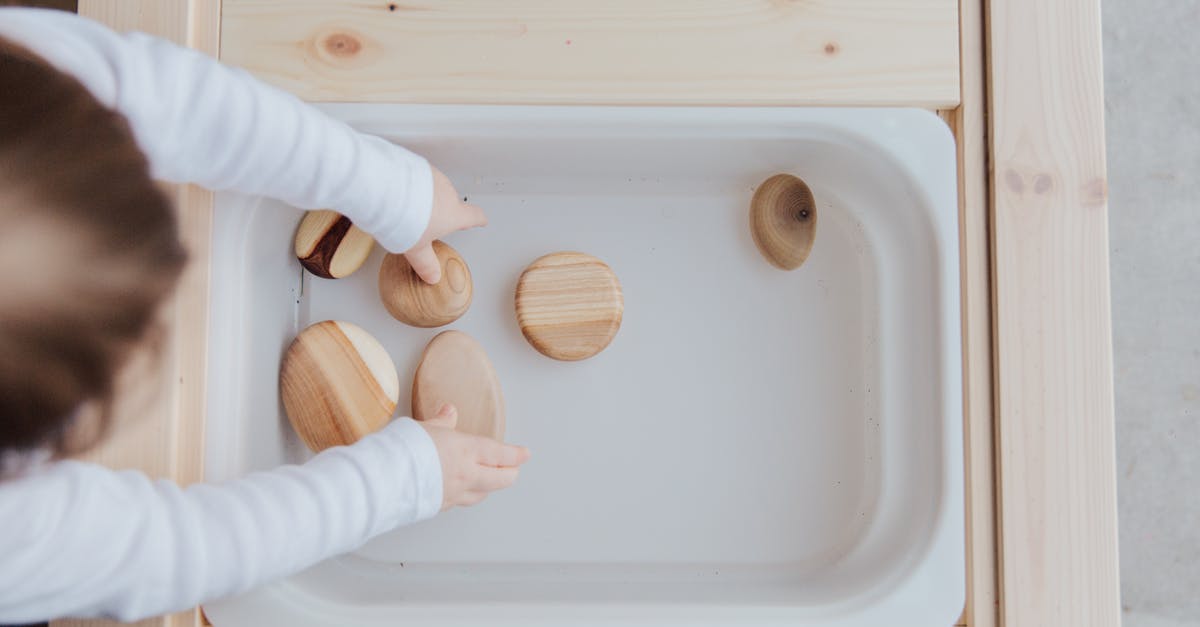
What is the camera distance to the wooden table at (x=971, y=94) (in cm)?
58

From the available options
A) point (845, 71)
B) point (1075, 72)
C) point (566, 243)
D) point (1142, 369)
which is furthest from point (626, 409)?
point (1142, 369)

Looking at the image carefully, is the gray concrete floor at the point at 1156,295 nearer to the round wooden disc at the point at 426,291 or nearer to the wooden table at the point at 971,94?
the wooden table at the point at 971,94

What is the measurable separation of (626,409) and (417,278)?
0.67ft

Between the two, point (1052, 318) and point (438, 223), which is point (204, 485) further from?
point (1052, 318)

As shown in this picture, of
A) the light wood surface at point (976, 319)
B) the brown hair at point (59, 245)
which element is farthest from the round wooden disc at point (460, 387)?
the light wood surface at point (976, 319)

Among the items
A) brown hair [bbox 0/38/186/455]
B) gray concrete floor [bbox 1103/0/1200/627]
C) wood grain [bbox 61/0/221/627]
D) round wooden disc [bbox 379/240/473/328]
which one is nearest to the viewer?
brown hair [bbox 0/38/186/455]

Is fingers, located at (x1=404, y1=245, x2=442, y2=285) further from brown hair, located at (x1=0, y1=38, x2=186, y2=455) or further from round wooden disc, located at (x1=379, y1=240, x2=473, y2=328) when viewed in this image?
brown hair, located at (x1=0, y1=38, x2=186, y2=455)

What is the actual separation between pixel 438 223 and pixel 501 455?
0.18m

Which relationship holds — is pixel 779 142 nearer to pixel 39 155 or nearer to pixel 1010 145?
pixel 1010 145

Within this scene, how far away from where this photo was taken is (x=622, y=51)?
0.60m

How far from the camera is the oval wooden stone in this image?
638 mm

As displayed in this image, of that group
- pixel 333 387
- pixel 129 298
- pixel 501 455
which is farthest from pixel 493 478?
pixel 129 298

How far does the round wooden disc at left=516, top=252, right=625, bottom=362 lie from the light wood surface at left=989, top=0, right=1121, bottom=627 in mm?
294

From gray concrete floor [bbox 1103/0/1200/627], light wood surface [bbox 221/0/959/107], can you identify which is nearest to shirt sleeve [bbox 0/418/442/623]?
light wood surface [bbox 221/0/959/107]
